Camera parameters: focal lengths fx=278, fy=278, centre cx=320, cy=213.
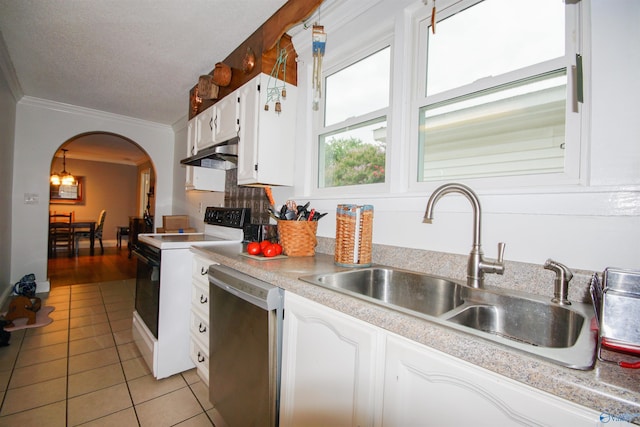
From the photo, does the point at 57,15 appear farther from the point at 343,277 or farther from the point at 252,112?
the point at 343,277

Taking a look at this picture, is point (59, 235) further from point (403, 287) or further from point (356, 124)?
point (403, 287)

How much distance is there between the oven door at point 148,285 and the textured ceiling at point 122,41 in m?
1.60

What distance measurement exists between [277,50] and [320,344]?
77.5 inches

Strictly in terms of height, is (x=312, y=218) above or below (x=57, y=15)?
below

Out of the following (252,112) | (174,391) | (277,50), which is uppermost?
(277,50)

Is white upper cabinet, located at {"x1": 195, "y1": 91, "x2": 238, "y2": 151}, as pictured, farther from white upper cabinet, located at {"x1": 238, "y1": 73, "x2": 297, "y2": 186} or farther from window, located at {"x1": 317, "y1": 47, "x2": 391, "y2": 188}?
window, located at {"x1": 317, "y1": 47, "x2": 391, "y2": 188}

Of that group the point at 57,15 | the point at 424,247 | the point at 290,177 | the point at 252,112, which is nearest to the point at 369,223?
the point at 424,247

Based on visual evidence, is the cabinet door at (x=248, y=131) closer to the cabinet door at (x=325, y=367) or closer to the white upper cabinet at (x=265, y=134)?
the white upper cabinet at (x=265, y=134)

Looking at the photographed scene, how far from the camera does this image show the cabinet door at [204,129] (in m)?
2.54

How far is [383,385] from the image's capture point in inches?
29.5

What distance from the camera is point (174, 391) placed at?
1748mm

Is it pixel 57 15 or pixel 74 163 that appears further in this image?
pixel 74 163

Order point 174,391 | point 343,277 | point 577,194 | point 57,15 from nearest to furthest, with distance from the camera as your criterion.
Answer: point 577,194, point 343,277, point 174,391, point 57,15

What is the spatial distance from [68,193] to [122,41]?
23.4ft
